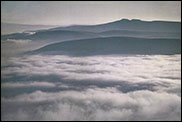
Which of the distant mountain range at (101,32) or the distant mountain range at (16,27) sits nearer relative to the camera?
the distant mountain range at (16,27)

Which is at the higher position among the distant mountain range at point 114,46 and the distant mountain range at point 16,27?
the distant mountain range at point 114,46

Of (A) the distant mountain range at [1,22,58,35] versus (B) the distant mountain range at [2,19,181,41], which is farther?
(B) the distant mountain range at [2,19,181,41]

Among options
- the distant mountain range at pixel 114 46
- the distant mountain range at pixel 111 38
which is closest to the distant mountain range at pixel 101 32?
the distant mountain range at pixel 111 38

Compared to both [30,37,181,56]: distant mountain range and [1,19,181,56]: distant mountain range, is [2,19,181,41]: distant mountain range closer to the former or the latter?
[1,19,181,56]: distant mountain range

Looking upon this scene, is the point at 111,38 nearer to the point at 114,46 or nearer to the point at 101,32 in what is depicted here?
the point at 114,46

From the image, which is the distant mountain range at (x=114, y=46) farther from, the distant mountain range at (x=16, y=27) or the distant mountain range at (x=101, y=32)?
the distant mountain range at (x=16, y=27)

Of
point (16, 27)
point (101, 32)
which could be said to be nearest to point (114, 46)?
point (101, 32)

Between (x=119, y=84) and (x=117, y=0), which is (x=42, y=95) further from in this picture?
(x=117, y=0)

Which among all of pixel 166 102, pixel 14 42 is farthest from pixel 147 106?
pixel 14 42

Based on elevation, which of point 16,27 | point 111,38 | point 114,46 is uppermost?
point 111,38

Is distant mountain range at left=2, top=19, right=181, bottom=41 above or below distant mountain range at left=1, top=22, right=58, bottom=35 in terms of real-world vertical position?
above

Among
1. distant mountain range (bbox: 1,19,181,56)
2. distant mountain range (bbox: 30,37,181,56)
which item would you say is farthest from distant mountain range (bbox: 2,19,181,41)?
distant mountain range (bbox: 30,37,181,56)
